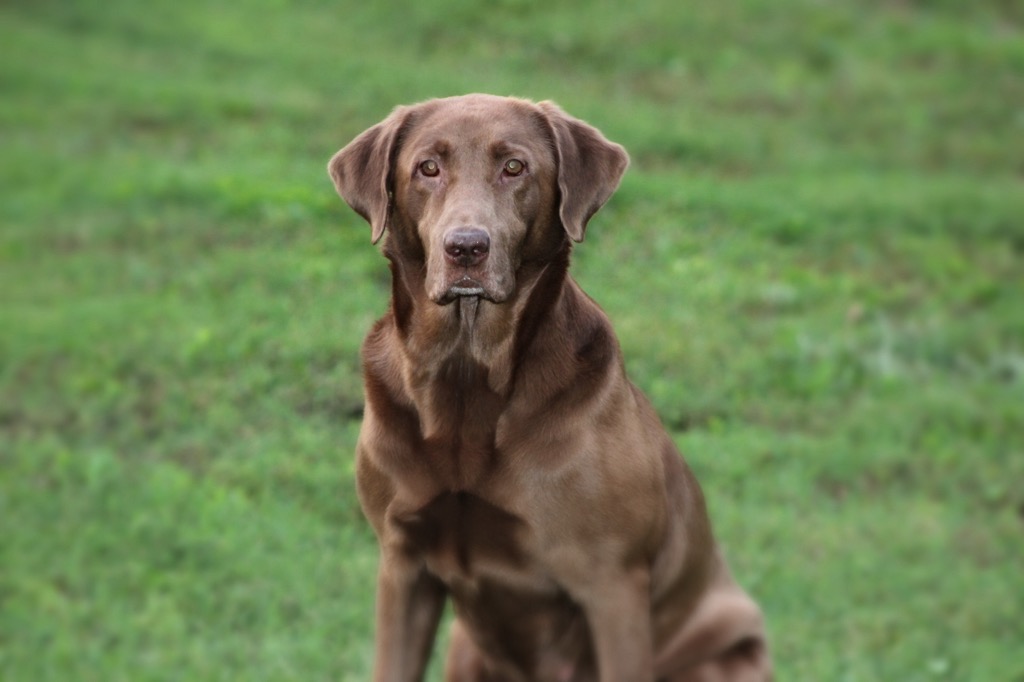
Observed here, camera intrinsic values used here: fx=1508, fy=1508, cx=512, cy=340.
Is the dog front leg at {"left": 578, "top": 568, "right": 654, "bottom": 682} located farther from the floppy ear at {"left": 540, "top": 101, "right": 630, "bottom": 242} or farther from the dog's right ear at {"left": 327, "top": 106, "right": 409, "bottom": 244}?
the dog's right ear at {"left": 327, "top": 106, "right": 409, "bottom": 244}

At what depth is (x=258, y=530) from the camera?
6988mm

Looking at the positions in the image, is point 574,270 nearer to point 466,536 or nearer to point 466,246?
point 466,536

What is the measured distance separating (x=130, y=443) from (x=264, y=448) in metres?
0.70

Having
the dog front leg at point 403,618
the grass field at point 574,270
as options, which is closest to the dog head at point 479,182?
the dog front leg at point 403,618

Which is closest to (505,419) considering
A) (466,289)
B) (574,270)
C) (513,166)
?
(466,289)

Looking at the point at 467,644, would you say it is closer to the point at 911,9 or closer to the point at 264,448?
the point at 264,448

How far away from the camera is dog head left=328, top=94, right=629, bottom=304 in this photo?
160 inches

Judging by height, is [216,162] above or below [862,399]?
above

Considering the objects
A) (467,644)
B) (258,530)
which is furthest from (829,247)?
(467,644)

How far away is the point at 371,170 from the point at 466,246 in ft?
1.72

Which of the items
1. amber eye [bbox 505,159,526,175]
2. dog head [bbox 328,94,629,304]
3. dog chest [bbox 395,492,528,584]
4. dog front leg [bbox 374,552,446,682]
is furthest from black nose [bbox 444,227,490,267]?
dog front leg [bbox 374,552,446,682]

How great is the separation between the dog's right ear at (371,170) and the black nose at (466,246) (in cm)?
34

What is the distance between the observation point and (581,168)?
4.36m

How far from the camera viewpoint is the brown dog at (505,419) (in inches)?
166
